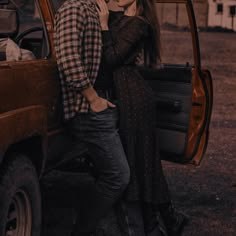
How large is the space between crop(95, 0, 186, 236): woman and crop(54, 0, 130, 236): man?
11 cm

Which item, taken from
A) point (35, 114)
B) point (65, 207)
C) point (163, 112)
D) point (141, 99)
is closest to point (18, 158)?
point (35, 114)

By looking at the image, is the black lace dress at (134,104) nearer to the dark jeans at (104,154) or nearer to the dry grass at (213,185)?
the dark jeans at (104,154)

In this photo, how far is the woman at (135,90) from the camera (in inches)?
172

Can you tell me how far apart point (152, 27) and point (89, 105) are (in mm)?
643

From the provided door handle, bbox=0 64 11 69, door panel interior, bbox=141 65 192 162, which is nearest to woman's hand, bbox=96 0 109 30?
door handle, bbox=0 64 11 69

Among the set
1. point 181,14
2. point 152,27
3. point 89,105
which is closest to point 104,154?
point 89,105

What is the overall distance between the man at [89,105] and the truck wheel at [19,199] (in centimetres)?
39

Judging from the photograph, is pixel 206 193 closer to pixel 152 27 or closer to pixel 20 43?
pixel 20 43

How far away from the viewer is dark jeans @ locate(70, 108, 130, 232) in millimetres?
4355

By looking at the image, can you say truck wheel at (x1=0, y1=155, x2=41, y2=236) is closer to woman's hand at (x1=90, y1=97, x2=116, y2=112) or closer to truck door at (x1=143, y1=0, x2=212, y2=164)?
woman's hand at (x1=90, y1=97, x2=116, y2=112)

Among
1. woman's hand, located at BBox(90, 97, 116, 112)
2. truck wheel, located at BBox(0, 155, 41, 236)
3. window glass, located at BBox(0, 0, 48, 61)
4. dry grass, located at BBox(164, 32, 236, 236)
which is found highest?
window glass, located at BBox(0, 0, 48, 61)

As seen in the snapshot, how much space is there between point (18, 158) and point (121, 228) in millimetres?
1026

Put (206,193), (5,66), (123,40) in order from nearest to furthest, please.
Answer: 1. (5,66)
2. (123,40)
3. (206,193)

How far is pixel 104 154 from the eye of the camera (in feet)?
14.4
